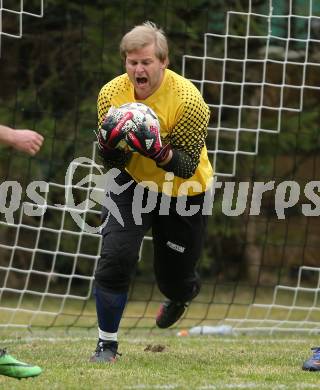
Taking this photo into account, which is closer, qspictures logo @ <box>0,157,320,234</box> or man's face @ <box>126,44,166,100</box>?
man's face @ <box>126,44,166,100</box>

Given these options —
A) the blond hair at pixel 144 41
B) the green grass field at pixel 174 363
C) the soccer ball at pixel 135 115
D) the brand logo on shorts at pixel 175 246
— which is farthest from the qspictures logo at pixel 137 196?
the green grass field at pixel 174 363

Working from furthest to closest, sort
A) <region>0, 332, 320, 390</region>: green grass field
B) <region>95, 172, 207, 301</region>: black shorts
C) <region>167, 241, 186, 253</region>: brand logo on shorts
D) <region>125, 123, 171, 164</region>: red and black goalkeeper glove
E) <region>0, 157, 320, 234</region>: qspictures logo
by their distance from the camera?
<region>167, 241, 186, 253</region>: brand logo on shorts → <region>0, 157, 320, 234</region>: qspictures logo → <region>95, 172, 207, 301</region>: black shorts → <region>125, 123, 171, 164</region>: red and black goalkeeper glove → <region>0, 332, 320, 390</region>: green grass field

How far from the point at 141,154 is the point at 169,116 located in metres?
0.33

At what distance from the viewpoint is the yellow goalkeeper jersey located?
5.52 m

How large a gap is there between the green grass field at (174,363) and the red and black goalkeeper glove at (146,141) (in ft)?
3.52

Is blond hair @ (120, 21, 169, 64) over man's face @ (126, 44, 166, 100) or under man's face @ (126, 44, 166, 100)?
over

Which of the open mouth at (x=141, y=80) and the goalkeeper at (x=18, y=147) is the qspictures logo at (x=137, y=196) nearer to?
the open mouth at (x=141, y=80)

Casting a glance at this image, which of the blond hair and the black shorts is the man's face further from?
the black shorts

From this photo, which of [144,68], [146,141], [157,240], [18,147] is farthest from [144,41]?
[157,240]

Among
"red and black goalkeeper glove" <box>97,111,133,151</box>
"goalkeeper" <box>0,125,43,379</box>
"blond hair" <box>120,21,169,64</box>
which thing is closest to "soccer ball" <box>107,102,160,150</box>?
"red and black goalkeeper glove" <box>97,111,133,151</box>

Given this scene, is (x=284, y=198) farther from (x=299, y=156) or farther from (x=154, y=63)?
(x=154, y=63)

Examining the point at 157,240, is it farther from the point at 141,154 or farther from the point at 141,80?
the point at 141,80

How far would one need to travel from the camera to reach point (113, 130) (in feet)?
17.2

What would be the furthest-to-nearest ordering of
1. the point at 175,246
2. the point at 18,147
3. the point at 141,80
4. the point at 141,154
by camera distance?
1. the point at 175,246
2. the point at 141,80
3. the point at 141,154
4. the point at 18,147
